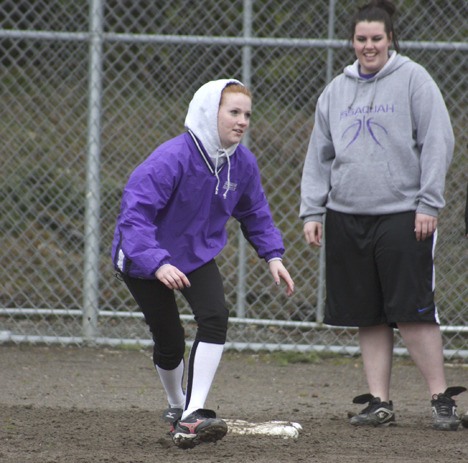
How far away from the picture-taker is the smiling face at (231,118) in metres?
4.18

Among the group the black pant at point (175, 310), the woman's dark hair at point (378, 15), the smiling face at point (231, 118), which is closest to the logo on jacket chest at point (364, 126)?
the woman's dark hair at point (378, 15)

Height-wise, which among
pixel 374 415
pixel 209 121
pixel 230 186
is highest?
pixel 209 121

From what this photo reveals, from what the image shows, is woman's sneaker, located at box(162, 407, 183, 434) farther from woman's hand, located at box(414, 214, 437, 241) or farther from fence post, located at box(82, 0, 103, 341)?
fence post, located at box(82, 0, 103, 341)

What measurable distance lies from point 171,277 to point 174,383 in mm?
836

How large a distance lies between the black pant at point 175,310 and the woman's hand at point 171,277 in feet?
0.96

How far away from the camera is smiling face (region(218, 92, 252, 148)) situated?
4184 mm

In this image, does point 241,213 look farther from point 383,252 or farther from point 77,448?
point 77,448

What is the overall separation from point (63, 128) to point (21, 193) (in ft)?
4.33

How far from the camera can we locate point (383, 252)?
4684 millimetres

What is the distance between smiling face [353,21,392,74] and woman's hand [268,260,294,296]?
3.52 ft

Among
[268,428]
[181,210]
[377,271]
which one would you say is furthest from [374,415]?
[181,210]

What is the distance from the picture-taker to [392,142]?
4.64 metres

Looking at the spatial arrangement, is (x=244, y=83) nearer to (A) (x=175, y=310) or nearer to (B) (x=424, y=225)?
(B) (x=424, y=225)

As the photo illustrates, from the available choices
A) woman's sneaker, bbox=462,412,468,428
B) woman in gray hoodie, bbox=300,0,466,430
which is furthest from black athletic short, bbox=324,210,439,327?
woman's sneaker, bbox=462,412,468,428
